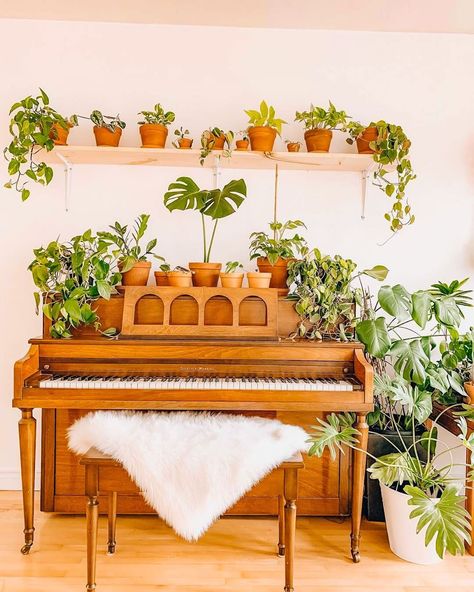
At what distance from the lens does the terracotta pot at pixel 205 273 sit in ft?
8.23

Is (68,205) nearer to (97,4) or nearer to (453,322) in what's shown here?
(97,4)

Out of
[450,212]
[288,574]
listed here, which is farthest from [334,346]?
[450,212]

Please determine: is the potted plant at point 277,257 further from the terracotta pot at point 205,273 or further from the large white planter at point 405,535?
the large white planter at point 405,535

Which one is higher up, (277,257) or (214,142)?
(214,142)

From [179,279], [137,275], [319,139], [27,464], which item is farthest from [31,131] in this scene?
[27,464]

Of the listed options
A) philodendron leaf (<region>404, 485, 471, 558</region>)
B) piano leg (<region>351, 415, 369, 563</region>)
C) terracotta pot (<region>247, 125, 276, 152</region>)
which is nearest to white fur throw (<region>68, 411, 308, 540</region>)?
piano leg (<region>351, 415, 369, 563</region>)

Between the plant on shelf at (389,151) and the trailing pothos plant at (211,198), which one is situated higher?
the plant on shelf at (389,151)

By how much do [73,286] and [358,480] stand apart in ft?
5.04

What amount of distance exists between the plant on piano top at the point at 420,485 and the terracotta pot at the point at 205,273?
889mm

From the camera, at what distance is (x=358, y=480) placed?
7.01 feet

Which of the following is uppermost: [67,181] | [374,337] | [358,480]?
[67,181]

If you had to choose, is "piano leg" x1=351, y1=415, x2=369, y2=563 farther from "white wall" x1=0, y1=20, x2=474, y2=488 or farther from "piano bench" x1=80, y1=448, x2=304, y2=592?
"white wall" x1=0, y1=20, x2=474, y2=488

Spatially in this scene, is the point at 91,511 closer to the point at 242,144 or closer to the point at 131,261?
the point at 131,261

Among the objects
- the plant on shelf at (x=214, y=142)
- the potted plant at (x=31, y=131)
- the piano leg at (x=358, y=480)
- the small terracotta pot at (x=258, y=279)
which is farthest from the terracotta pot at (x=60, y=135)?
the piano leg at (x=358, y=480)
